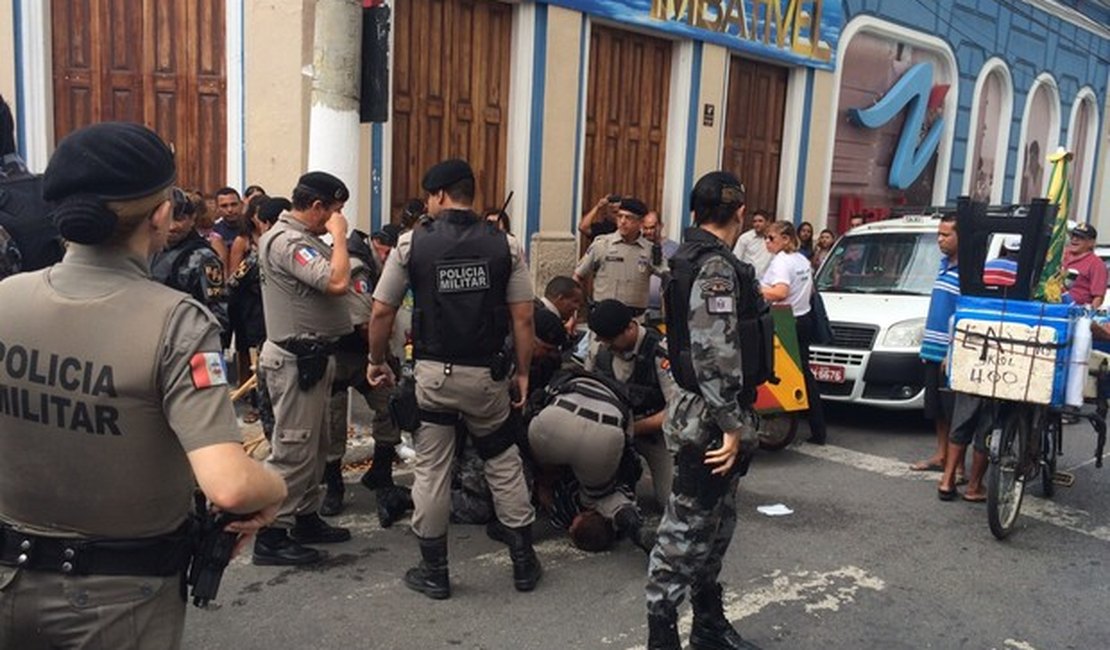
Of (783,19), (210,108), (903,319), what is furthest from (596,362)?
(783,19)

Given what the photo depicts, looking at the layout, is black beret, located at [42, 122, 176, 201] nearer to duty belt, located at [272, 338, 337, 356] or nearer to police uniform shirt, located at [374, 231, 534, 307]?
police uniform shirt, located at [374, 231, 534, 307]

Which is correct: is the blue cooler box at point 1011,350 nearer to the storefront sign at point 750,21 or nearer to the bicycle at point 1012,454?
the bicycle at point 1012,454

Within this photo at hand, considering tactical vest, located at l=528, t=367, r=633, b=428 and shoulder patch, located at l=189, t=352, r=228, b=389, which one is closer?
shoulder patch, located at l=189, t=352, r=228, b=389

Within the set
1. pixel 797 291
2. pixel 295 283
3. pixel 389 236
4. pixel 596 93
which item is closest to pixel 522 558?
pixel 295 283

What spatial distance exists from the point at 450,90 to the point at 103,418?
8104 millimetres

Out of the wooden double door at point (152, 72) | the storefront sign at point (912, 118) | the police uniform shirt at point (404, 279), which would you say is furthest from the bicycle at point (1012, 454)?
the storefront sign at point (912, 118)

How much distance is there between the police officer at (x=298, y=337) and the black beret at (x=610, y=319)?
1307 mm

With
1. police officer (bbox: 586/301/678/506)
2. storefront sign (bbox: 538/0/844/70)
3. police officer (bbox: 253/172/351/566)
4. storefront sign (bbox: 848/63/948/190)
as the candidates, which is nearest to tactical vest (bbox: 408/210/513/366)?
police officer (bbox: 253/172/351/566)

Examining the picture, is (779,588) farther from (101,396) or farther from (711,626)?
(101,396)

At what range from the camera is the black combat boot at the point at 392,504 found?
16.4 ft

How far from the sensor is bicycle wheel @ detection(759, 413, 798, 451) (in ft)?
21.7

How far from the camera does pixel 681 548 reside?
11.4 feet

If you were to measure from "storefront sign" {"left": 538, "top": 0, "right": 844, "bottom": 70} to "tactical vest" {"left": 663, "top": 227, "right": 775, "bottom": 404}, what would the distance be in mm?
7198

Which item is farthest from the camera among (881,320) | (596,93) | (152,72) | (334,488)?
(596,93)
